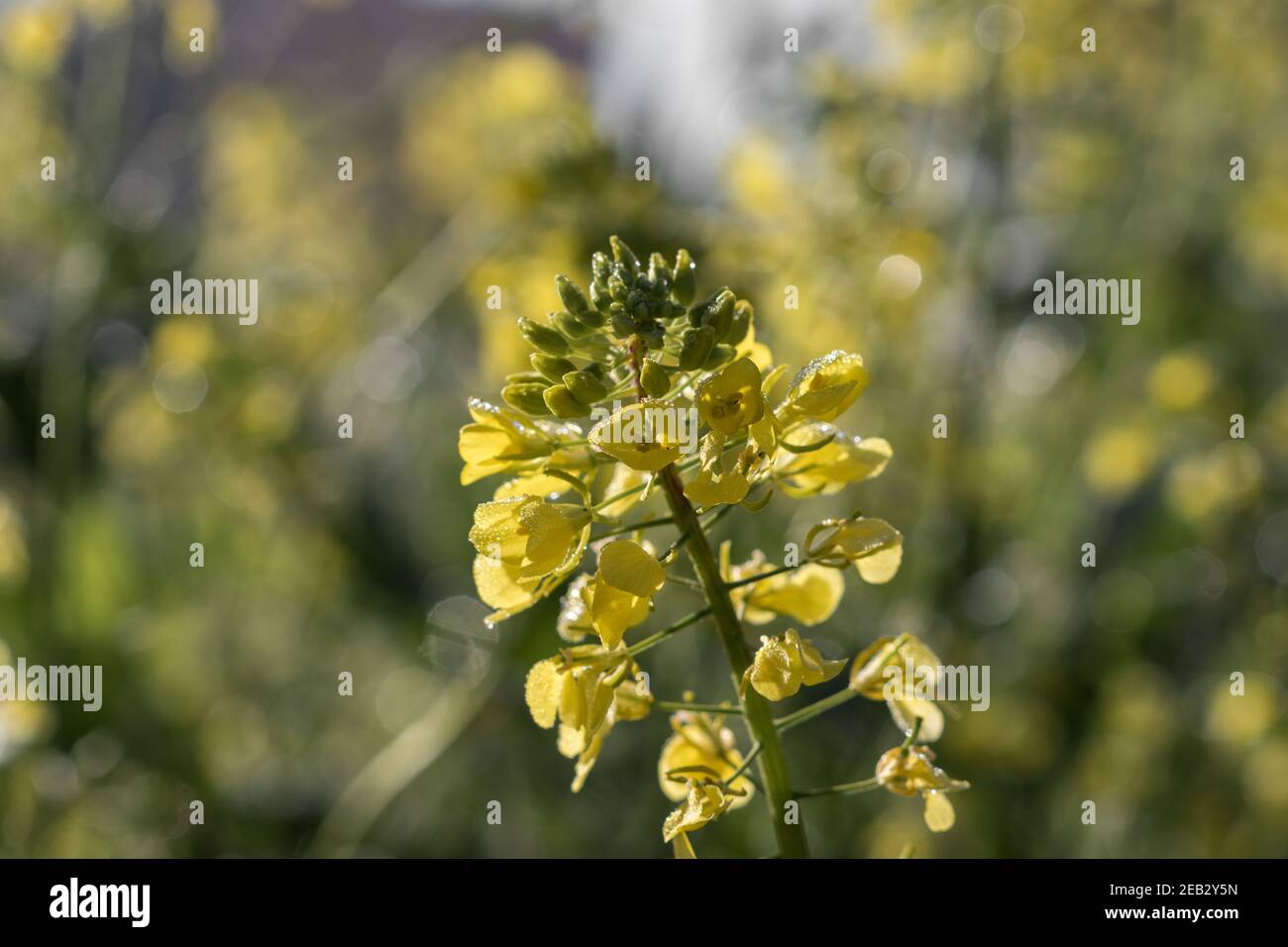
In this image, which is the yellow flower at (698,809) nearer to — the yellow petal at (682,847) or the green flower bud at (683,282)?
the yellow petal at (682,847)

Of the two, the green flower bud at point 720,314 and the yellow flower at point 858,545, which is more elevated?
the green flower bud at point 720,314

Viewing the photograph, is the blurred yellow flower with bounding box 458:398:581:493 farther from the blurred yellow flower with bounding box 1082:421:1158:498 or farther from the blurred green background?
the blurred yellow flower with bounding box 1082:421:1158:498

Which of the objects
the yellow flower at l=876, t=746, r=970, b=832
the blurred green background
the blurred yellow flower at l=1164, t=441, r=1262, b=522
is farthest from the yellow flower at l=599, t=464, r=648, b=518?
the blurred yellow flower at l=1164, t=441, r=1262, b=522

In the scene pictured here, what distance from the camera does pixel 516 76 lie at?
3475 millimetres

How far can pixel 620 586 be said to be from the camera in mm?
919

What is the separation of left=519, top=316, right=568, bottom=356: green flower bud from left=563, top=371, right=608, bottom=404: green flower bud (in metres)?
0.06

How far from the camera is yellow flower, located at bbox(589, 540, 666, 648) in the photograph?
3.03ft

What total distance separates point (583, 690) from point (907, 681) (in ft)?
1.04

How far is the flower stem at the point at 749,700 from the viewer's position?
3.18ft

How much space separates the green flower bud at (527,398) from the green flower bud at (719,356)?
0.16 m

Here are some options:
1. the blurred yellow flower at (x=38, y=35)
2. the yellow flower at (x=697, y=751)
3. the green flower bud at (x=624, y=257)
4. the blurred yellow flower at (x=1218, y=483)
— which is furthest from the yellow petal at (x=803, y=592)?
the blurred yellow flower at (x=38, y=35)
